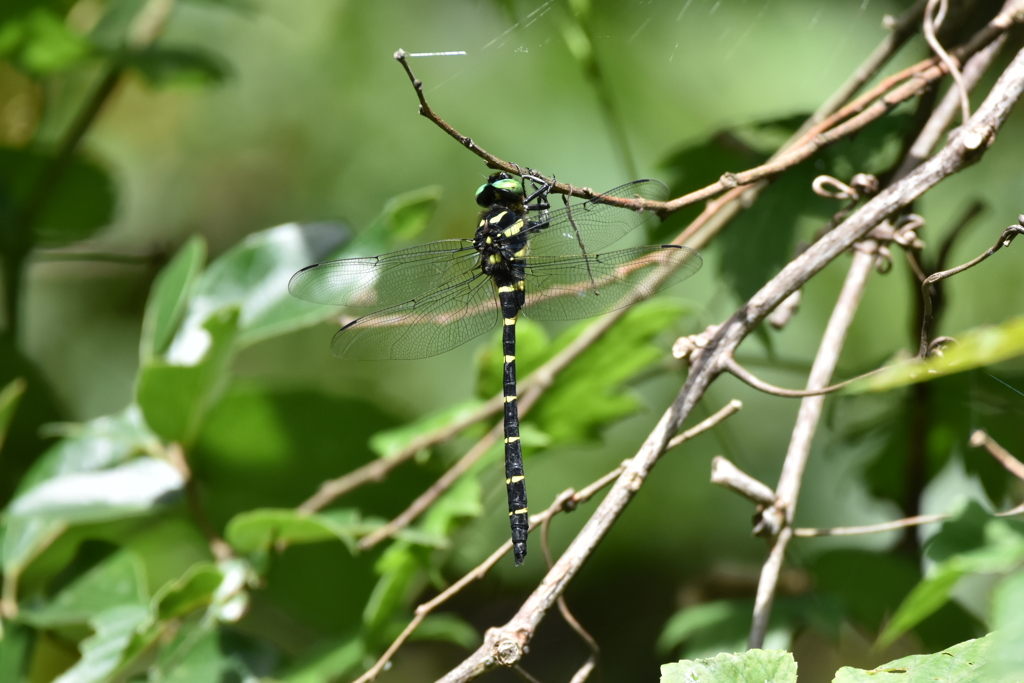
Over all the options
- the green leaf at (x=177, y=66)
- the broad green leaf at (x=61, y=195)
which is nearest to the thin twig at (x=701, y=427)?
the green leaf at (x=177, y=66)

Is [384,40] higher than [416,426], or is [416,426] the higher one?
[384,40]

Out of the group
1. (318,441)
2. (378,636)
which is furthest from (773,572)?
(318,441)

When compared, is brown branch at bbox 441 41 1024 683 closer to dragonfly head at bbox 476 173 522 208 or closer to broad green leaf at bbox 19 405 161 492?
dragonfly head at bbox 476 173 522 208

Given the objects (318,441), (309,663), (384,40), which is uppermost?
(384,40)

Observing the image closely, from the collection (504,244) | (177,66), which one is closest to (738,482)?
(504,244)

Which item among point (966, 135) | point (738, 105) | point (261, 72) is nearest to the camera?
point (966, 135)

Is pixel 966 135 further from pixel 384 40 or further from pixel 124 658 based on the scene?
pixel 384 40
